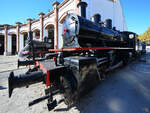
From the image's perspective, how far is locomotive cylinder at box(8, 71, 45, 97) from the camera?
57.1 inches

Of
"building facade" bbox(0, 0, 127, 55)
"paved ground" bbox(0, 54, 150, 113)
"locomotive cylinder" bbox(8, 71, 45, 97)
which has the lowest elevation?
"paved ground" bbox(0, 54, 150, 113)

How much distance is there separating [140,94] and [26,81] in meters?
2.93

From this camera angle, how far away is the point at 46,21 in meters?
12.1

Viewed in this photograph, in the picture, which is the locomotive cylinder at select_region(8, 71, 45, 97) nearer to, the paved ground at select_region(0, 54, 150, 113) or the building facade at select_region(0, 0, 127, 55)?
the paved ground at select_region(0, 54, 150, 113)

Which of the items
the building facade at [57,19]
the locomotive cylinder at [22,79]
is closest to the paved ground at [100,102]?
the locomotive cylinder at [22,79]

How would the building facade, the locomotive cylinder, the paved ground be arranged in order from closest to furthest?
1. the locomotive cylinder
2. the paved ground
3. the building facade

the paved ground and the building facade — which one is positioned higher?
the building facade

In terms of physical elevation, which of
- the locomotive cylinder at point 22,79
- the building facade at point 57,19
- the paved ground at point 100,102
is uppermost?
the building facade at point 57,19

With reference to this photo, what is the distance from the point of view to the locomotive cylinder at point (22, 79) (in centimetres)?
145

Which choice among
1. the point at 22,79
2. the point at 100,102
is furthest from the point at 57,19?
the point at 100,102

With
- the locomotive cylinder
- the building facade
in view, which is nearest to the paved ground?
the locomotive cylinder

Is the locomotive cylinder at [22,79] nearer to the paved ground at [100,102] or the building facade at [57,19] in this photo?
the paved ground at [100,102]

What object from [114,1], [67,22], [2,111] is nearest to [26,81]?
[2,111]

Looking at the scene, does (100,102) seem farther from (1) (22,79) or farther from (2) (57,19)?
(2) (57,19)
